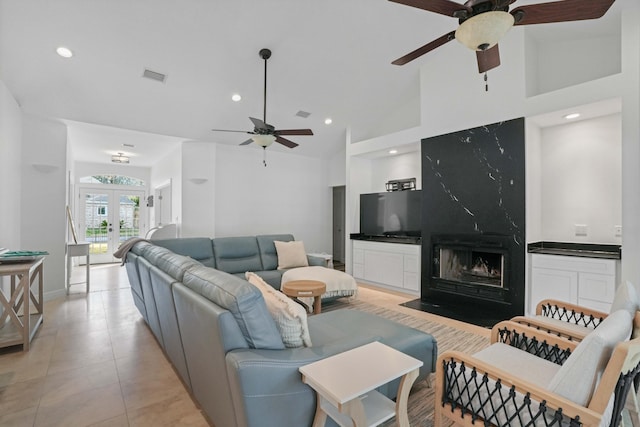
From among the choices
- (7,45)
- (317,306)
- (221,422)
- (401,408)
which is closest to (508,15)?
(401,408)

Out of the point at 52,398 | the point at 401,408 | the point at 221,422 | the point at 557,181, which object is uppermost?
the point at 557,181

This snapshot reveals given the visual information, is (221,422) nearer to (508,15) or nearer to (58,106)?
(508,15)

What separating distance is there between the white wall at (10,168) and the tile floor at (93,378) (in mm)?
1220

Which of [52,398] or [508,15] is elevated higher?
[508,15]

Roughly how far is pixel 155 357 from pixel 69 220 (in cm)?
406

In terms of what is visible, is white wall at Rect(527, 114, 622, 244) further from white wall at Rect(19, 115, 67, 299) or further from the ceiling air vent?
white wall at Rect(19, 115, 67, 299)

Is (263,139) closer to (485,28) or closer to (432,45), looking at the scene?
(432,45)

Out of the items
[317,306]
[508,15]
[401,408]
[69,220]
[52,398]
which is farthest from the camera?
[69,220]

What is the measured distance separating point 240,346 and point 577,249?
431cm

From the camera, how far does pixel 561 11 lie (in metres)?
1.85

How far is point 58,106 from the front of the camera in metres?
4.26

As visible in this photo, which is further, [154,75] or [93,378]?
[154,75]

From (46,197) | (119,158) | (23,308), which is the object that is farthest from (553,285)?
(119,158)

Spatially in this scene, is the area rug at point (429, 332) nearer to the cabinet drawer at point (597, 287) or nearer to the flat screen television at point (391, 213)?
the cabinet drawer at point (597, 287)
